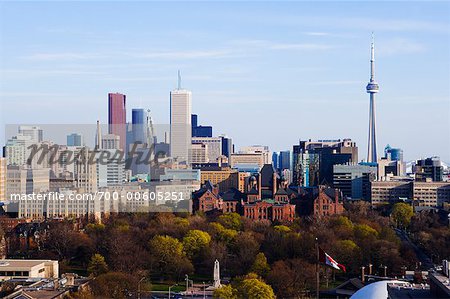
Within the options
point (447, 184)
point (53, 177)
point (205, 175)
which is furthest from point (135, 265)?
point (205, 175)

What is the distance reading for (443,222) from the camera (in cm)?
7650

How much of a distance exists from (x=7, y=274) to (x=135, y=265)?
7.08m

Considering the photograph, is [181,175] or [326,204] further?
[181,175]

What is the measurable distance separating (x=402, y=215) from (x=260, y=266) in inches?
1431

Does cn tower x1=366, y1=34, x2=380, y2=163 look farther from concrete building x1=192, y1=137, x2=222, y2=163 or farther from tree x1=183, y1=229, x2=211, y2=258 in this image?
tree x1=183, y1=229, x2=211, y2=258

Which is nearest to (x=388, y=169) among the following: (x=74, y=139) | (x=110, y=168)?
(x=74, y=139)

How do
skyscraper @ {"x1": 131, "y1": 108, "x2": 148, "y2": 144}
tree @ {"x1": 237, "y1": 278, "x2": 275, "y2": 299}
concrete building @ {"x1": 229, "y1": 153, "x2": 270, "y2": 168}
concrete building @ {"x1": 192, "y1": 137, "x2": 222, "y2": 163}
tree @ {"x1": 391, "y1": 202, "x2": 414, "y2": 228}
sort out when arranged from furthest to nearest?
concrete building @ {"x1": 192, "y1": 137, "x2": 222, "y2": 163} < concrete building @ {"x1": 229, "y1": 153, "x2": 270, "y2": 168} < skyscraper @ {"x1": 131, "y1": 108, "x2": 148, "y2": 144} < tree @ {"x1": 391, "y1": 202, "x2": 414, "y2": 228} < tree @ {"x1": 237, "y1": 278, "x2": 275, "y2": 299}

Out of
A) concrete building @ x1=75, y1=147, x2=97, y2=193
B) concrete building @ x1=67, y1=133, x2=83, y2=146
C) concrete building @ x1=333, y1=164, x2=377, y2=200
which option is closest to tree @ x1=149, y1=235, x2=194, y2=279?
concrete building @ x1=75, y1=147, x2=97, y2=193

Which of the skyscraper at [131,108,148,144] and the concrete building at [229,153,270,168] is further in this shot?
the concrete building at [229,153,270,168]

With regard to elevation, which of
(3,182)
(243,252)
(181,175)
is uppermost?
(181,175)

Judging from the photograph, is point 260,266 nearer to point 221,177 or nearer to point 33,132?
point 221,177

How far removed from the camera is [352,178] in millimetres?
119250

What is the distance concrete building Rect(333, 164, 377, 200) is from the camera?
118 m

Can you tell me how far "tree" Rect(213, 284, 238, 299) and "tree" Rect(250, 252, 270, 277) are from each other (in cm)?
690
